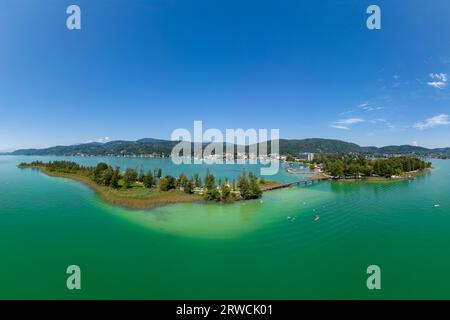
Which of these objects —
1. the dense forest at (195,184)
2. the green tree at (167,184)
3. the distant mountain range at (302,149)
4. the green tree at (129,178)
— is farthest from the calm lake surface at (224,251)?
the distant mountain range at (302,149)

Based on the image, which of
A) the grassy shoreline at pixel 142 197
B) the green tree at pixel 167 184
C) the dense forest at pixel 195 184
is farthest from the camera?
the green tree at pixel 167 184

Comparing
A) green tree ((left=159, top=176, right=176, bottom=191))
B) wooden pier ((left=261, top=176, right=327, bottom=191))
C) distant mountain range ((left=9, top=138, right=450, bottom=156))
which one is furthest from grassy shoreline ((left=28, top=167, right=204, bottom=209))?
distant mountain range ((left=9, top=138, right=450, bottom=156))

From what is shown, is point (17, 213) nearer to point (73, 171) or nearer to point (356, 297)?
point (356, 297)

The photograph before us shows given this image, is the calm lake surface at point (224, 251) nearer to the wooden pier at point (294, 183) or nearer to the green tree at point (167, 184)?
the green tree at point (167, 184)

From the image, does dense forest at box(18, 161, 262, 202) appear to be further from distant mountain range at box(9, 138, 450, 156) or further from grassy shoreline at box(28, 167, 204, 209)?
distant mountain range at box(9, 138, 450, 156)

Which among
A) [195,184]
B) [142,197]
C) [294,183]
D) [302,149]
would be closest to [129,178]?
[142,197]

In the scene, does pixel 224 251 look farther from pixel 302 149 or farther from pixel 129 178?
pixel 302 149

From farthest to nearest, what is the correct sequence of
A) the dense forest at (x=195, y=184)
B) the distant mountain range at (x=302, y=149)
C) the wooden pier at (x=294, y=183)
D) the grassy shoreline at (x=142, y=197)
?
the distant mountain range at (x=302, y=149) < the wooden pier at (x=294, y=183) < the dense forest at (x=195, y=184) < the grassy shoreline at (x=142, y=197)

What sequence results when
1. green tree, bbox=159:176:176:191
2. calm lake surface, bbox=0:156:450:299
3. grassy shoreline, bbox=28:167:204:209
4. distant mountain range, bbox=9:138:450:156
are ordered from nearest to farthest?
calm lake surface, bbox=0:156:450:299
grassy shoreline, bbox=28:167:204:209
green tree, bbox=159:176:176:191
distant mountain range, bbox=9:138:450:156

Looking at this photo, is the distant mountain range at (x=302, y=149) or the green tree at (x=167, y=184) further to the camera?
the distant mountain range at (x=302, y=149)
